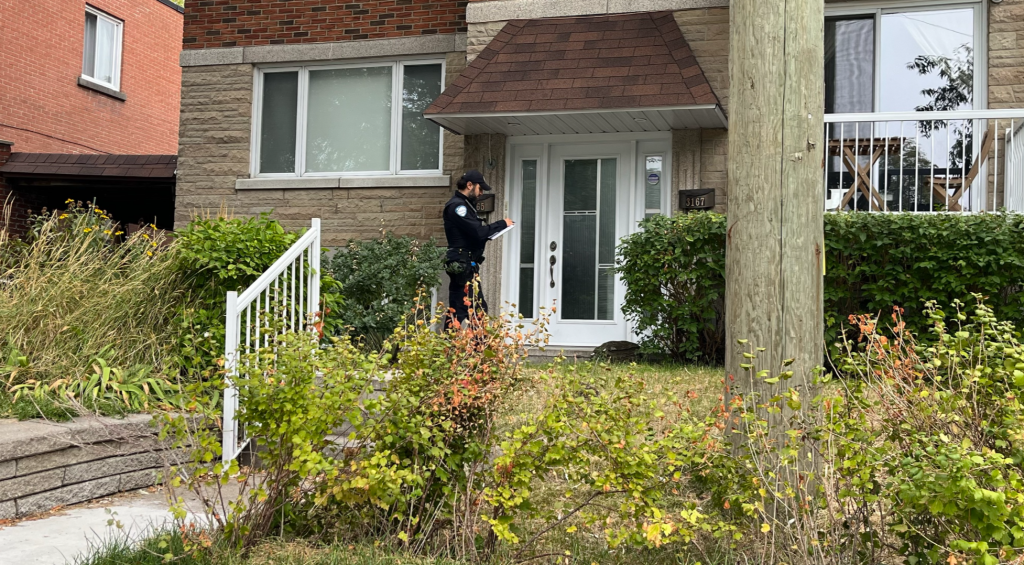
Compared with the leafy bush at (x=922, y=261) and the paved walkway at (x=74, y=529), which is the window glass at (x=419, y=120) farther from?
the paved walkway at (x=74, y=529)

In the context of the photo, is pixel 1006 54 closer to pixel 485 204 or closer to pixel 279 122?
pixel 485 204

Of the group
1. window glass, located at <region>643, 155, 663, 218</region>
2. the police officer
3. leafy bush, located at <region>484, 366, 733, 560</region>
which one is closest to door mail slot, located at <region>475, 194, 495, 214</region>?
the police officer

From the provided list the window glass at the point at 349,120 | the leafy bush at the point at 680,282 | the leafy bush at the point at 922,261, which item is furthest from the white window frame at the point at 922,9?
the window glass at the point at 349,120

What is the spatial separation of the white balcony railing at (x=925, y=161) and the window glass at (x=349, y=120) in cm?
513

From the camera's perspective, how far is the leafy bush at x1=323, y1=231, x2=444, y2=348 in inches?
356

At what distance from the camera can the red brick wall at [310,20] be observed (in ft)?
35.2

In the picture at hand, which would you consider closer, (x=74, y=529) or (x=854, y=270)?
(x=74, y=529)

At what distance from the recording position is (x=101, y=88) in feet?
56.0

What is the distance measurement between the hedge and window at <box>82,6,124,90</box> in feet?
42.3

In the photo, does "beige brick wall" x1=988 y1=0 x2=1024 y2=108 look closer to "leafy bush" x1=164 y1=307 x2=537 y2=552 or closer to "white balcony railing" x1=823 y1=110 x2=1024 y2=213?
"white balcony railing" x1=823 y1=110 x2=1024 y2=213

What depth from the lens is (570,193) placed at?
32.6 ft

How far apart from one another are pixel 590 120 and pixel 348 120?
339cm

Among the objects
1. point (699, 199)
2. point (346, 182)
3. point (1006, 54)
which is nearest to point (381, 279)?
point (346, 182)

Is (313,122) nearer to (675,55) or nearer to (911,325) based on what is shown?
(675,55)
